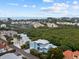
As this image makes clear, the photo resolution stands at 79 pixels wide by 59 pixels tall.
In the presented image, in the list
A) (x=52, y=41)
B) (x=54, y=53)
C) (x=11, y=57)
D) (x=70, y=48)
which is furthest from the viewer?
(x=52, y=41)

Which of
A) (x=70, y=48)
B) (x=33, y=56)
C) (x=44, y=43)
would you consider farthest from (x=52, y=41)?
(x=33, y=56)

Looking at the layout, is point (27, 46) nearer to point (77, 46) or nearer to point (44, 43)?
point (44, 43)

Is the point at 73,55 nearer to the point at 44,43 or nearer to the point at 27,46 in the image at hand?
the point at 44,43

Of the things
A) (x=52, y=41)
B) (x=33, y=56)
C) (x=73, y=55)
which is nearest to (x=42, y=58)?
(x=33, y=56)

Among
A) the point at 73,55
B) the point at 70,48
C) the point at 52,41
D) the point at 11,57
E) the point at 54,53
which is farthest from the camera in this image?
the point at 52,41

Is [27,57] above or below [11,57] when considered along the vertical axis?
below

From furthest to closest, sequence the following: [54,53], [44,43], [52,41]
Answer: [52,41]
[44,43]
[54,53]

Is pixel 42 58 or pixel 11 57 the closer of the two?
pixel 11 57

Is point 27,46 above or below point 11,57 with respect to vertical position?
below

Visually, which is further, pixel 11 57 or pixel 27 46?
pixel 27 46
